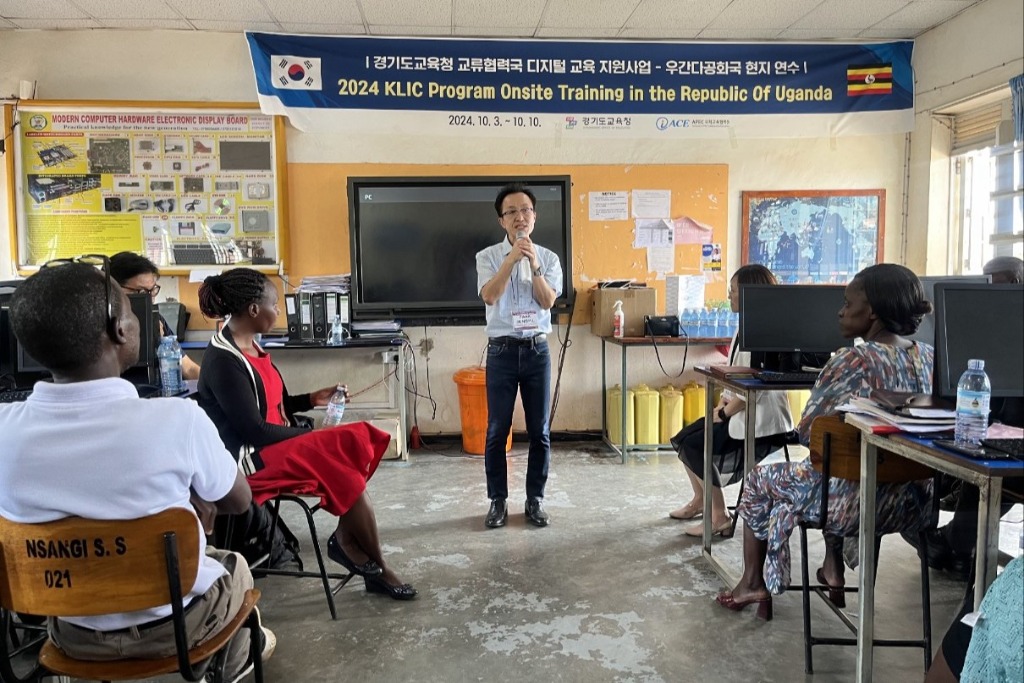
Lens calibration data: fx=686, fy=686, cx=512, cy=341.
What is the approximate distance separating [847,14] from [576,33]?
182cm

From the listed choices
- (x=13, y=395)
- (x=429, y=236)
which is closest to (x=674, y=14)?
(x=429, y=236)

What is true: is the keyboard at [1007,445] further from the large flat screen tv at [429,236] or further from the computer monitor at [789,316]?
the large flat screen tv at [429,236]

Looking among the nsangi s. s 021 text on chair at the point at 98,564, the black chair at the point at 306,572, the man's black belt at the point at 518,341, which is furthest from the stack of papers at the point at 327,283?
the nsangi s. s 021 text on chair at the point at 98,564

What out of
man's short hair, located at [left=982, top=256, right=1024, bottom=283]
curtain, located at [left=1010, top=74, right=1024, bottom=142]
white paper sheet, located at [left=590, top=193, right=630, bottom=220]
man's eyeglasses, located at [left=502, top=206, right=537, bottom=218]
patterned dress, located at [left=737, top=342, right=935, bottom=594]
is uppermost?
curtain, located at [left=1010, top=74, right=1024, bottom=142]

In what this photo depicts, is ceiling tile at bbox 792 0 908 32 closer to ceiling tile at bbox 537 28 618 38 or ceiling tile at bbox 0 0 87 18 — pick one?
ceiling tile at bbox 537 28 618 38

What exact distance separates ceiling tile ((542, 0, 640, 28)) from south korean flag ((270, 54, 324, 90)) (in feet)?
5.36

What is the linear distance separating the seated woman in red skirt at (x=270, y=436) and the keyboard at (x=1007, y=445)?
1.79 metres

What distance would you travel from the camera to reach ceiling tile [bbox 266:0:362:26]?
4.29 metres

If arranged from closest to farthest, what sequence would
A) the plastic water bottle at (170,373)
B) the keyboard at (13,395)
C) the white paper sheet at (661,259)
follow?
the keyboard at (13,395), the plastic water bottle at (170,373), the white paper sheet at (661,259)

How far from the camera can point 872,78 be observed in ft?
16.7

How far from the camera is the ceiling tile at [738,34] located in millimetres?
4902

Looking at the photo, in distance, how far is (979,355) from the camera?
1.85 meters

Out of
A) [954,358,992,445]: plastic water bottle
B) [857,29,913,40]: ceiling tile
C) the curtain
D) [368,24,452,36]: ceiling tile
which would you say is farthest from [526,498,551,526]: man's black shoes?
[857,29,913,40]: ceiling tile

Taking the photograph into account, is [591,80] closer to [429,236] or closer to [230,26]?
[429,236]
